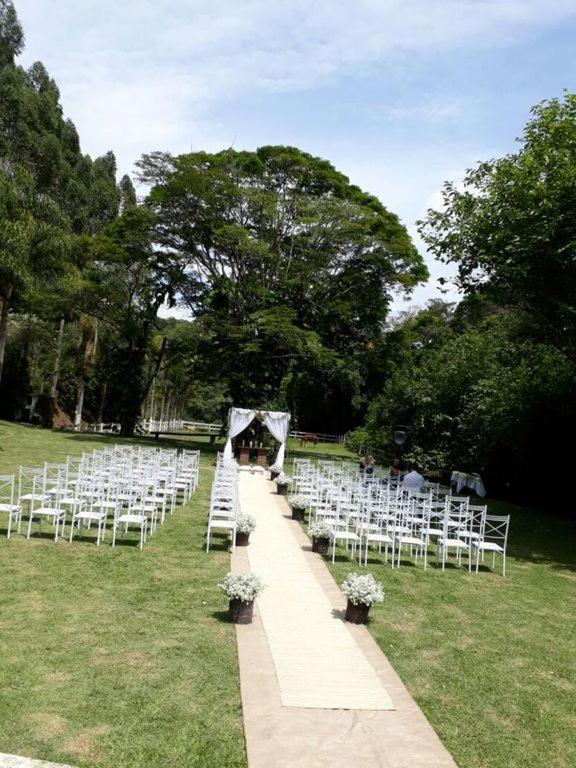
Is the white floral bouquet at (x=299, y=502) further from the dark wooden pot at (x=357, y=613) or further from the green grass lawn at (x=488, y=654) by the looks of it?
the dark wooden pot at (x=357, y=613)

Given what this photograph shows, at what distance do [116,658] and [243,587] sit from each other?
1.66 metres

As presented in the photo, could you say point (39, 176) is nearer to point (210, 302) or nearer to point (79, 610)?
point (210, 302)

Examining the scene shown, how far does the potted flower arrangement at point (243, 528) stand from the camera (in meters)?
11.5

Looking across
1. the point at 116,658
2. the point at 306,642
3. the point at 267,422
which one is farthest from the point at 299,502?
the point at 267,422

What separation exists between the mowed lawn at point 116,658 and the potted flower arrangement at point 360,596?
1.56m

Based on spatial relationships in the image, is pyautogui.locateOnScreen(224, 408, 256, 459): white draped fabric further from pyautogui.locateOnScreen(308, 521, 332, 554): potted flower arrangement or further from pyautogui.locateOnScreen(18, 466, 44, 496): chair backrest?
pyautogui.locateOnScreen(308, 521, 332, 554): potted flower arrangement

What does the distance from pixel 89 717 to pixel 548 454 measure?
2091 cm

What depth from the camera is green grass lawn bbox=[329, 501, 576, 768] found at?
213 inches

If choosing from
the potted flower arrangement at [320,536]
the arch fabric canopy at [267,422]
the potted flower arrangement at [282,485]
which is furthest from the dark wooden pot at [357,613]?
the arch fabric canopy at [267,422]

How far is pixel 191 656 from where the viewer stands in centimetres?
646

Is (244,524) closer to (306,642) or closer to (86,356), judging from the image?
(306,642)

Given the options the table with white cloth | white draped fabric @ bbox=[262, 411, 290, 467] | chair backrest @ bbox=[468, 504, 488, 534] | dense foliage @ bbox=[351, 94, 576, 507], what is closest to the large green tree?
dense foliage @ bbox=[351, 94, 576, 507]

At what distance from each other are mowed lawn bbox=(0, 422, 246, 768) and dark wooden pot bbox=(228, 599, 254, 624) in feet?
0.59

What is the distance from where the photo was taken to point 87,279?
40906mm
